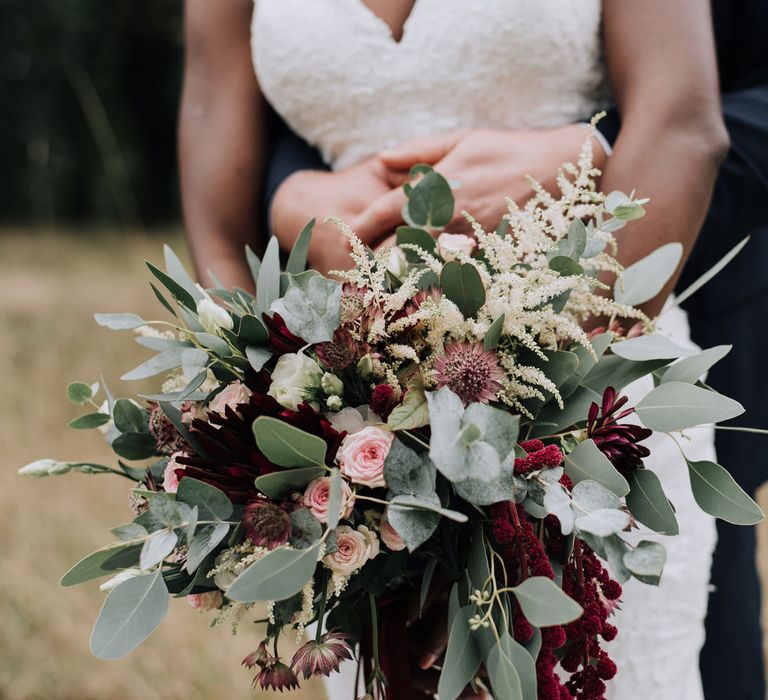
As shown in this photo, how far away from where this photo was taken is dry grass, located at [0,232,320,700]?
2.15m

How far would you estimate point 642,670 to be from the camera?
3.70 feet

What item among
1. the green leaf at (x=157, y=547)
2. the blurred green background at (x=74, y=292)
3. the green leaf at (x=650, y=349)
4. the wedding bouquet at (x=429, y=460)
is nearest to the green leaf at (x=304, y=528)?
the wedding bouquet at (x=429, y=460)

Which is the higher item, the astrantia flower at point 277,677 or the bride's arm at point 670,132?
the bride's arm at point 670,132

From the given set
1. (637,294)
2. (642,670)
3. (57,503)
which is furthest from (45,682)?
(637,294)

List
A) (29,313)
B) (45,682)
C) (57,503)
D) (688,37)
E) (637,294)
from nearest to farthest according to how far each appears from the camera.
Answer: (637,294) → (688,37) → (45,682) → (57,503) → (29,313)

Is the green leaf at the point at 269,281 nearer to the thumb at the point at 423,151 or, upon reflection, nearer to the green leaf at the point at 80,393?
the green leaf at the point at 80,393

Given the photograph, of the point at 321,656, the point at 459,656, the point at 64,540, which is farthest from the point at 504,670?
the point at 64,540

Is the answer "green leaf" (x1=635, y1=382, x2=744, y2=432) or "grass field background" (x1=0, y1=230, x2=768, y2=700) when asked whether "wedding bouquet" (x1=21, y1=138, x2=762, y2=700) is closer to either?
"green leaf" (x1=635, y1=382, x2=744, y2=432)

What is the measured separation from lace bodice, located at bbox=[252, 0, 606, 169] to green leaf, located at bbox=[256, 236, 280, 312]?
0.47m

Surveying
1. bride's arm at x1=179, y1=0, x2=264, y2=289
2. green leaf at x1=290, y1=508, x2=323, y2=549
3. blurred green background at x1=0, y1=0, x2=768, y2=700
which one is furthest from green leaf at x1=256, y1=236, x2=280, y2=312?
blurred green background at x1=0, y1=0, x2=768, y2=700

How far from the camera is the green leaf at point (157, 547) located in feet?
2.23

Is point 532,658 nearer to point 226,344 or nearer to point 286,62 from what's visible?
point 226,344

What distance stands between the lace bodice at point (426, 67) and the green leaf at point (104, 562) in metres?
0.72

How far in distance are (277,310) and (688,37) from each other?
0.61m
